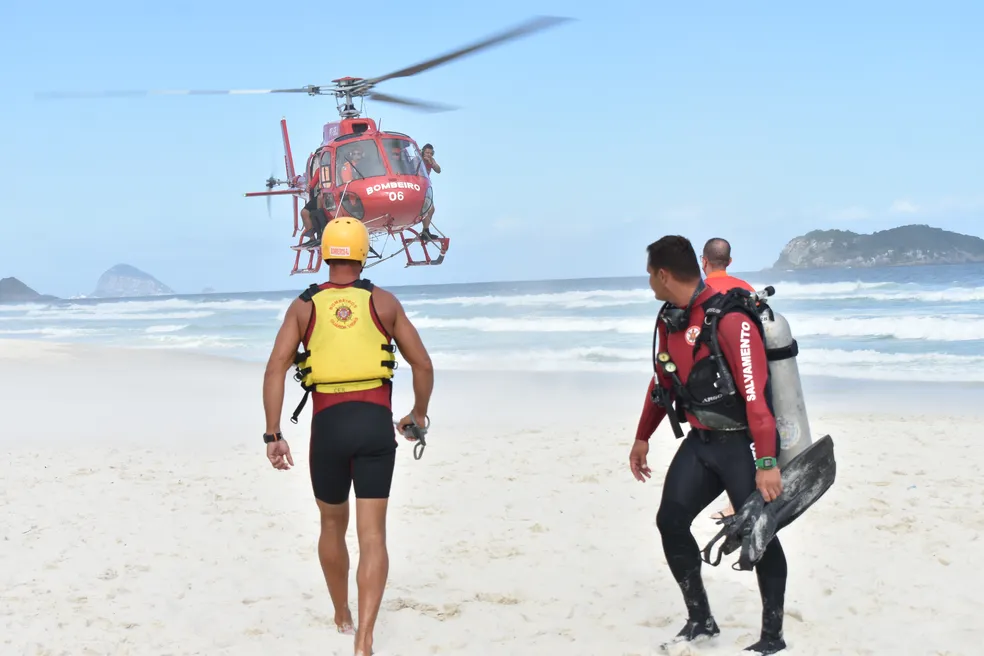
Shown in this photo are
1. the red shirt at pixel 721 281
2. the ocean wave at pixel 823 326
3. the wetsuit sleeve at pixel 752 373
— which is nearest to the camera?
the wetsuit sleeve at pixel 752 373

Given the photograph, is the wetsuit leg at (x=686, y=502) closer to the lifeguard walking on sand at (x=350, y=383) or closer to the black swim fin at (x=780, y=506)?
the black swim fin at (x=780, y=506)

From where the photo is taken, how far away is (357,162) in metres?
13.5

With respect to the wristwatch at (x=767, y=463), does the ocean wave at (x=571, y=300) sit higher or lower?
lower

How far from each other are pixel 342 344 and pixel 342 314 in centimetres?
13

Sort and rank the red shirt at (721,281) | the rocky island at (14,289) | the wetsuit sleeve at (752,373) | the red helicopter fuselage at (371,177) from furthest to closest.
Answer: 1. the rocky island at (14,289)
2. the red helicopter fuselage at (371,177)
3. the red shirt at (721,281)
4. the wetsuit sleeve at (752,373)

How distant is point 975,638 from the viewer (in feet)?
14.0

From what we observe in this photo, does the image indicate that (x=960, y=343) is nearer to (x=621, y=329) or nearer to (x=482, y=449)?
(x=621, y=329)

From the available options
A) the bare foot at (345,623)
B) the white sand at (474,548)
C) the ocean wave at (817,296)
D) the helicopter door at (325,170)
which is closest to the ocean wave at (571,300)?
the ocean wave at (817,296)

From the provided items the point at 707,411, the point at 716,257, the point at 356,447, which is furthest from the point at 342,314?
the point at 716,257

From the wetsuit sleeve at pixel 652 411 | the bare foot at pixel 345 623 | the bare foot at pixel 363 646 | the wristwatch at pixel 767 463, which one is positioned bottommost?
the bare foot at pixel 345 623

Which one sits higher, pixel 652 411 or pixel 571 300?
pixel 652 411

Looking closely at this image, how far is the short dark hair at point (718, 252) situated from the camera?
5773 mm

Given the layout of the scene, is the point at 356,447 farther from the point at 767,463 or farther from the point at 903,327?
the point at 903,327

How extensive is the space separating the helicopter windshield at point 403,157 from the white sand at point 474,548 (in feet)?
14.8
